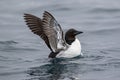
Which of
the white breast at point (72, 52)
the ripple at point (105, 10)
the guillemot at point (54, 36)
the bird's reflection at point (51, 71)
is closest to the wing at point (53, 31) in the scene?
the guillemot at point (54, 36)

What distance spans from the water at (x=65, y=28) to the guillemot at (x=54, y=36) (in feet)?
Answer: 0.63

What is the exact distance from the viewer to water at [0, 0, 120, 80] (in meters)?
12.9

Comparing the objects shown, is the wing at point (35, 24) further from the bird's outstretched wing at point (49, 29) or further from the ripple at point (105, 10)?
the ripple at point (105, 10)

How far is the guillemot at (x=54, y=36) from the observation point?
13.2m

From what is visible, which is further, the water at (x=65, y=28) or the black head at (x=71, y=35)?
the black head at (x=71, y=35)

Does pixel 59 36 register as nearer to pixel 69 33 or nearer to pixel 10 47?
pixel 69 33

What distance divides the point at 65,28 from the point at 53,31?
14.8 feet

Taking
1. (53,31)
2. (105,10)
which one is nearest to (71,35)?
(53,31)

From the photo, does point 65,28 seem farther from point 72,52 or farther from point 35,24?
point 35,24

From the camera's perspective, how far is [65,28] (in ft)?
58.4

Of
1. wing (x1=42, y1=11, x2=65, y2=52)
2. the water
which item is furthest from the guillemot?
the water

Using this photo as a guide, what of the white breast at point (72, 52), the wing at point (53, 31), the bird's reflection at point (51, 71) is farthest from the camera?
the white breast at point (72, 52)

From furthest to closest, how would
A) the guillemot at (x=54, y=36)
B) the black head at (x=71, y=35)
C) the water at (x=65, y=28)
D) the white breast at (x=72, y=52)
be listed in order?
the black head at (x=71, y=35) < the white breast at (x=72, y=52) < the guillemot at (x=54, y=36) < the water at (x=65, y=28)

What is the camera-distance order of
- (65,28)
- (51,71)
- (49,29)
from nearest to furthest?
(51,71)
(49,29)
(65,28)
